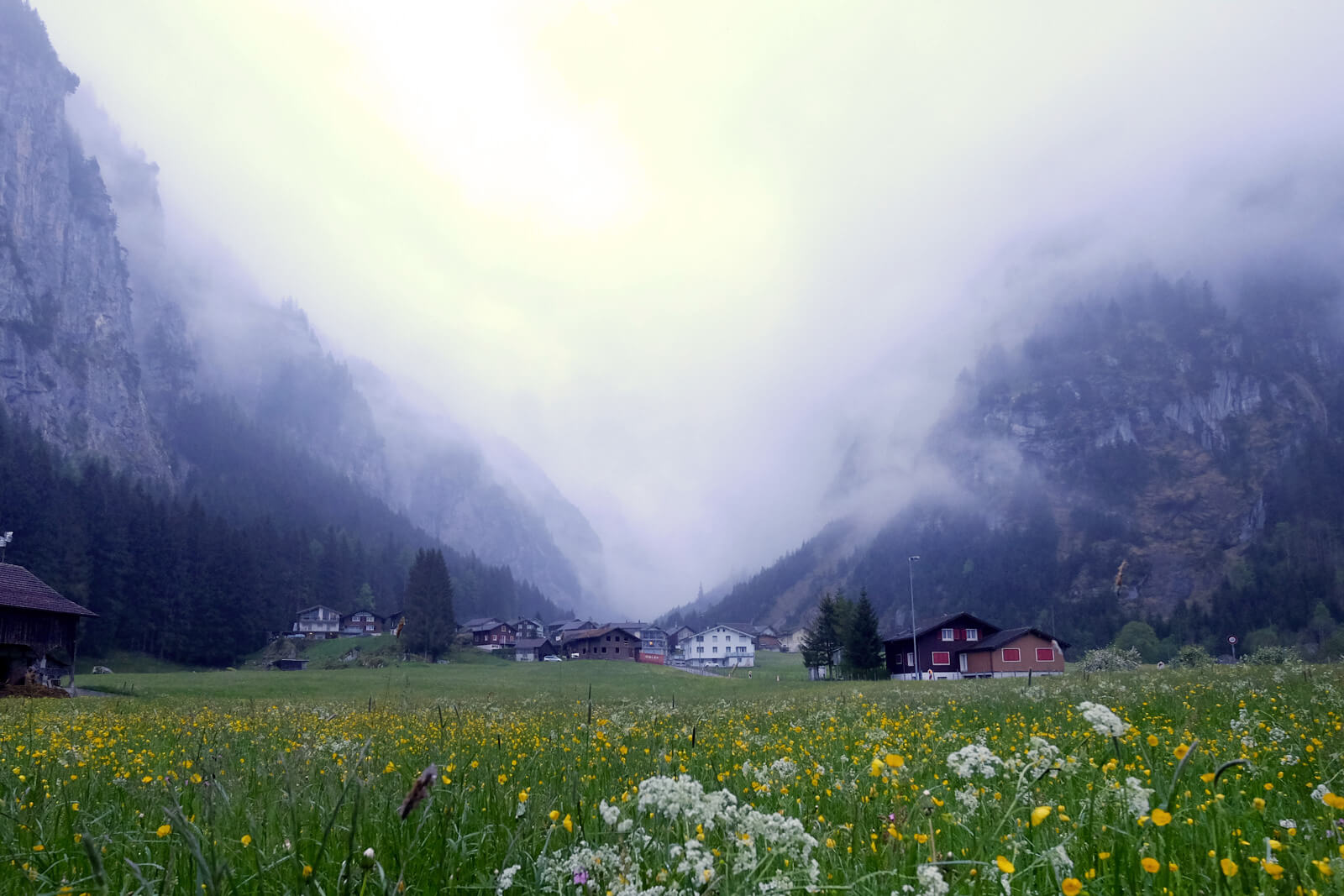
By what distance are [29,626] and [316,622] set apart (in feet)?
358

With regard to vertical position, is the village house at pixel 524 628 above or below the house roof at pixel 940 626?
below

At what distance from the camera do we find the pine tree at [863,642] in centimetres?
7738

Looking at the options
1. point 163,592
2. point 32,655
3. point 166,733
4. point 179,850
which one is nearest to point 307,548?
point 163,592

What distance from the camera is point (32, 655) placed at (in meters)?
46.8

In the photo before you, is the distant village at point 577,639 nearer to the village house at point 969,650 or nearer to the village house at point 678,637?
the village house at point 678,637

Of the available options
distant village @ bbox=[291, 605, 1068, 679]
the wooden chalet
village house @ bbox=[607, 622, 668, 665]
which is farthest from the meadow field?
the wooden chalet

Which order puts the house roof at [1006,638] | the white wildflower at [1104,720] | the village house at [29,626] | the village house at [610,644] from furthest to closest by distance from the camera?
1. the village house at [610,644]
2. the house roof at [1006,638]
3. the village house at [29,626]
4. the white wildflower at [1104,720]

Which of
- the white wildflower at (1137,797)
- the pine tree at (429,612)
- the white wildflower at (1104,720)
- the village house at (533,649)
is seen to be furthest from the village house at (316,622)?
the white wildflower at (1137,797)

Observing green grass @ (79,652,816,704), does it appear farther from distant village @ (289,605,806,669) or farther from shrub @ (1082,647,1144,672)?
shrub @ (1082,647,1144,672)

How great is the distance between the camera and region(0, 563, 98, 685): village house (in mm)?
44312

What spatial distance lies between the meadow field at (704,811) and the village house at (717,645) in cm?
16854

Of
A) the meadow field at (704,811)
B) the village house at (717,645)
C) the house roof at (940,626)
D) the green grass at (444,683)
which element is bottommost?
the village house at (717,645)

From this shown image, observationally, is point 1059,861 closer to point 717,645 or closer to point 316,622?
point 316,622

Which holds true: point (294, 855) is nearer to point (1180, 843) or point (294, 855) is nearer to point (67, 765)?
point (1180, 843)
